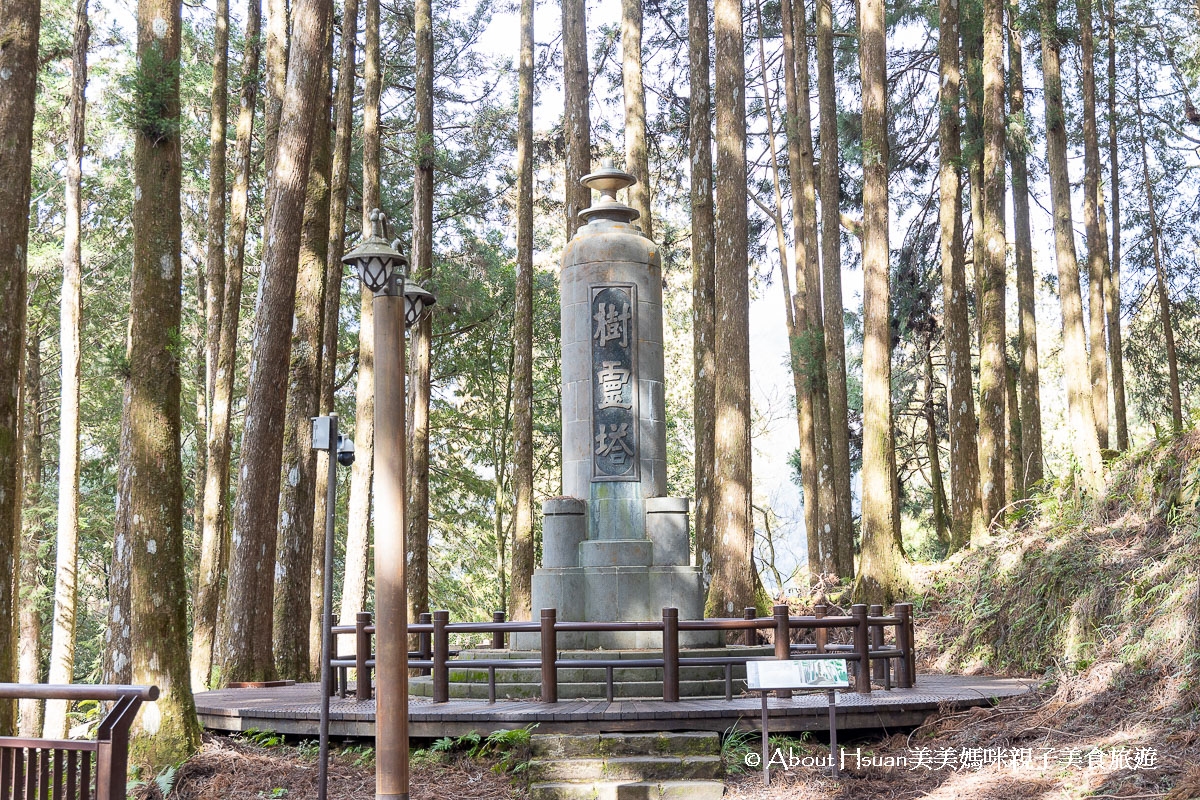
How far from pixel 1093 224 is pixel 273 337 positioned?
15576 mm

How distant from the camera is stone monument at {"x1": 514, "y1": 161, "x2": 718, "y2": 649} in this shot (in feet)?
36.2

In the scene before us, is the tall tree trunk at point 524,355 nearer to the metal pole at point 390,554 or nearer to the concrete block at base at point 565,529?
the concrete block at base at point 565,529

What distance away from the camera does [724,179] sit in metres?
14.1

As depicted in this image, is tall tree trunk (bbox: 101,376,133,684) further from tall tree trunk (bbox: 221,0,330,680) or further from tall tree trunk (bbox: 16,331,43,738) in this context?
tall tree trunk (bbox: 16,331,43,738)

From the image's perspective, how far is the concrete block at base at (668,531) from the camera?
36.6 ft

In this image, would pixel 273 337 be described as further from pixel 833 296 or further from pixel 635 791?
pixel 833 296

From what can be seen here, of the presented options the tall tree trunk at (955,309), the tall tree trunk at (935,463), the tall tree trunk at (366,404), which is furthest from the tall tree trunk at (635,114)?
the tall tree trunk at (935,463)

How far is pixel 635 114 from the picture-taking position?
16875 mm

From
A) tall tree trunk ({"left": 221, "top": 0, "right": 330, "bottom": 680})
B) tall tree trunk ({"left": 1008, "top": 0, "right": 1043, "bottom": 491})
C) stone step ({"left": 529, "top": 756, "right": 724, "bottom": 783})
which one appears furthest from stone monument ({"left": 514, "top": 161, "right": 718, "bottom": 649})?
tall tree trunk ({"left": 1008, "top": 0, "right": 1043, "bottom": 491})

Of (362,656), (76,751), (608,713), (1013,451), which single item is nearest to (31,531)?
→ (362,656)

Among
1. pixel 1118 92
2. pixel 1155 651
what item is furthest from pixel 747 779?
pixel 1118 92

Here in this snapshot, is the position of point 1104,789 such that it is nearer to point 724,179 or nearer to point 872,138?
point 724,179

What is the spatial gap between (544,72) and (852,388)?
38.2 feet

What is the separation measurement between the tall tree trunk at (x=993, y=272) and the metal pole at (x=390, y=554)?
1154 cm
